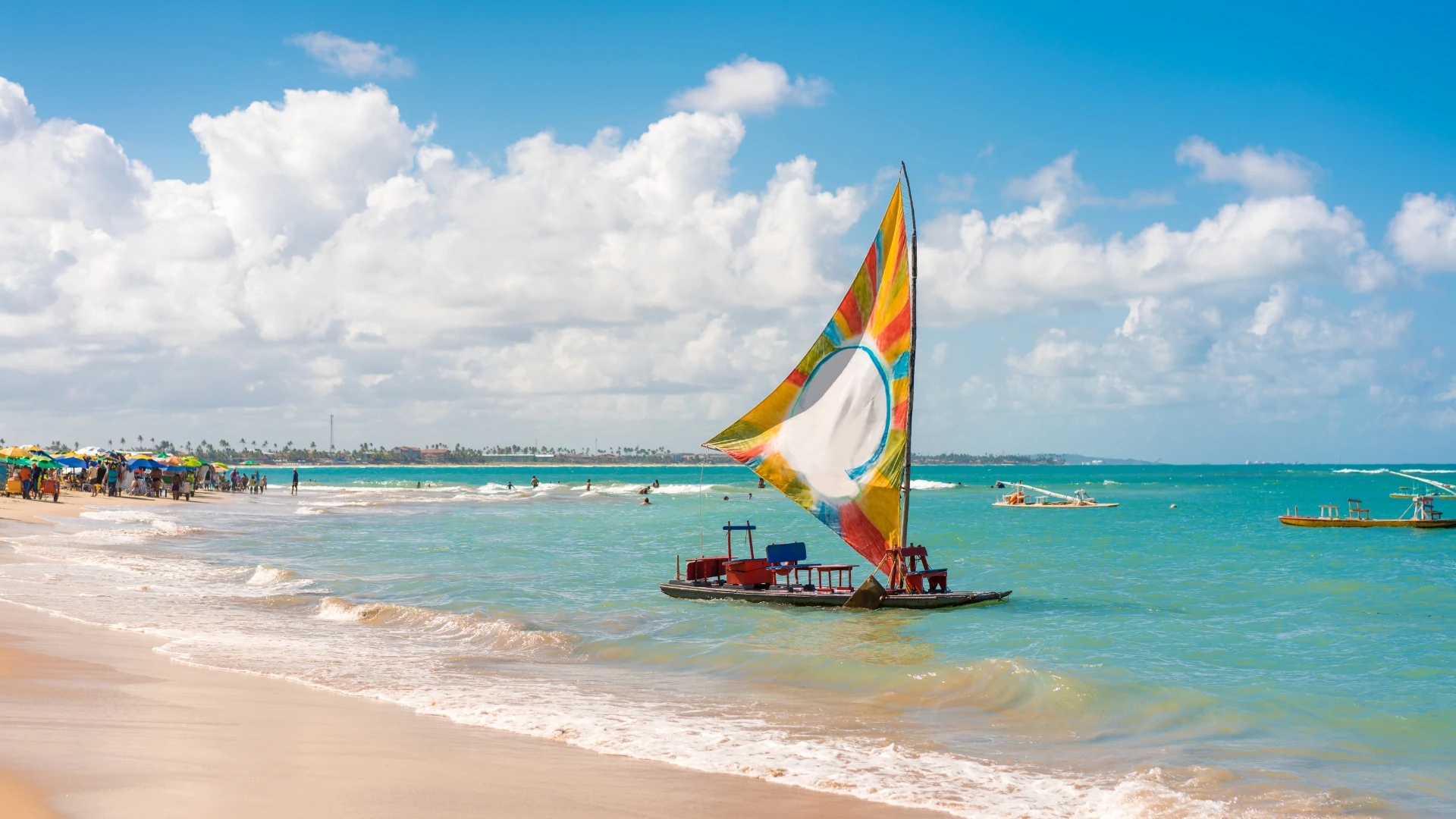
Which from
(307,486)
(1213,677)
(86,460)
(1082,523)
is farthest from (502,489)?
(1213,677)

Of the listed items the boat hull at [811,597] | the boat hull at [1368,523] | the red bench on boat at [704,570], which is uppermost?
the red bench on boat at [704,570]

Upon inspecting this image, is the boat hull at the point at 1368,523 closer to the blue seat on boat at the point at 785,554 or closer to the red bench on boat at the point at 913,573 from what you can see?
the red bench on boat at the point at 913,573

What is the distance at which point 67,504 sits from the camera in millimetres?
50531

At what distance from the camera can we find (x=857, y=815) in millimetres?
8250

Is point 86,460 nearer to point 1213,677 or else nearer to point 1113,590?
point 1113,590

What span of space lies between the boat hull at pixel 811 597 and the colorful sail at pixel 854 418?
3.53ft

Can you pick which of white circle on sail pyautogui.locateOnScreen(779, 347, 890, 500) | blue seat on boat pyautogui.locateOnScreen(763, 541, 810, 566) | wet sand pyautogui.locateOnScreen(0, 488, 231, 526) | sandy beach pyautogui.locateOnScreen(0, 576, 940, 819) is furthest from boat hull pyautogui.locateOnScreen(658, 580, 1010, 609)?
wet sand pyautogui.locateOnScreen(0, 488, 231, 526)

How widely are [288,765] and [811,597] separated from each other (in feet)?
49.3

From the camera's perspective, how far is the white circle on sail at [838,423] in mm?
20688

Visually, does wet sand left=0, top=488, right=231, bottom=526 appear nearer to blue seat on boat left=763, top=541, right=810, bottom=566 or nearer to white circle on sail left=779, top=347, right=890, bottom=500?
blue seat on boat left=763, top=541, right=810, bottom=566

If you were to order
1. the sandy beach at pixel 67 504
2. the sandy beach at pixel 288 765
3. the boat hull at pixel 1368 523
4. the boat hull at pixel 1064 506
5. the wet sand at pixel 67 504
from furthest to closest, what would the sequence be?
the boat hull at pixel 1064 506 < the boat hull at pixel 1368 523 < the sandy beach at pixel 67 504 < the wet sand at pixel 67 504 < the sandy beach at pixel 288 765

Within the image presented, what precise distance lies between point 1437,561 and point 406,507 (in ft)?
211

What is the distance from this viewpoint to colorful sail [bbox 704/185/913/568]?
66.9 ft

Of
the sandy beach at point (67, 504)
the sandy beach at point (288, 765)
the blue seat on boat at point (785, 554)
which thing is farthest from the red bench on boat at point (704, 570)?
the sandy beach at point (67, 504)
